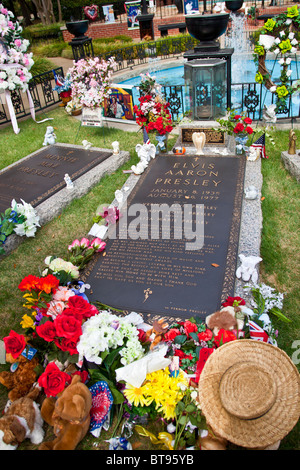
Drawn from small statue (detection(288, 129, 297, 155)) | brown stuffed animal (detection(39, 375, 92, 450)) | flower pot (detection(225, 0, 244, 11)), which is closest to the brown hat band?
brown stuffed animal (detection(39, 375, 92, 450))

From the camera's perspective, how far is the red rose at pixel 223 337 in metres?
3.13

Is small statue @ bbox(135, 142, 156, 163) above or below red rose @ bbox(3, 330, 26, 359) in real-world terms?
above

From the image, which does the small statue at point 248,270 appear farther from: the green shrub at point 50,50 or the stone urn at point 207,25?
the green shrub at point 50,50

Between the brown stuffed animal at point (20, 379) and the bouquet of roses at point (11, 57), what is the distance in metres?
7.08

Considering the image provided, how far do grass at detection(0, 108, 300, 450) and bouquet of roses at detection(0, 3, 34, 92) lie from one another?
1.81 m

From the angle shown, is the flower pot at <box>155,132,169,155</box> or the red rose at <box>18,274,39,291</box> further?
the flower pot at <box>155,132,169,155</box>

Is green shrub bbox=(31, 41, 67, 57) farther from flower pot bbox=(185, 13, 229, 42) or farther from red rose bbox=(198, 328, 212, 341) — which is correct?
red rose bbox=(198, 328, 212, 341)

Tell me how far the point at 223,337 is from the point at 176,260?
133cm

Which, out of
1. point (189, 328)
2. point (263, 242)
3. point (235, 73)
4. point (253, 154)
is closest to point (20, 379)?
point (189, 328)

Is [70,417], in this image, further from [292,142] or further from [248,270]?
[292,142]

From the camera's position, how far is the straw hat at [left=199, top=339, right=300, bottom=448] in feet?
7.82
